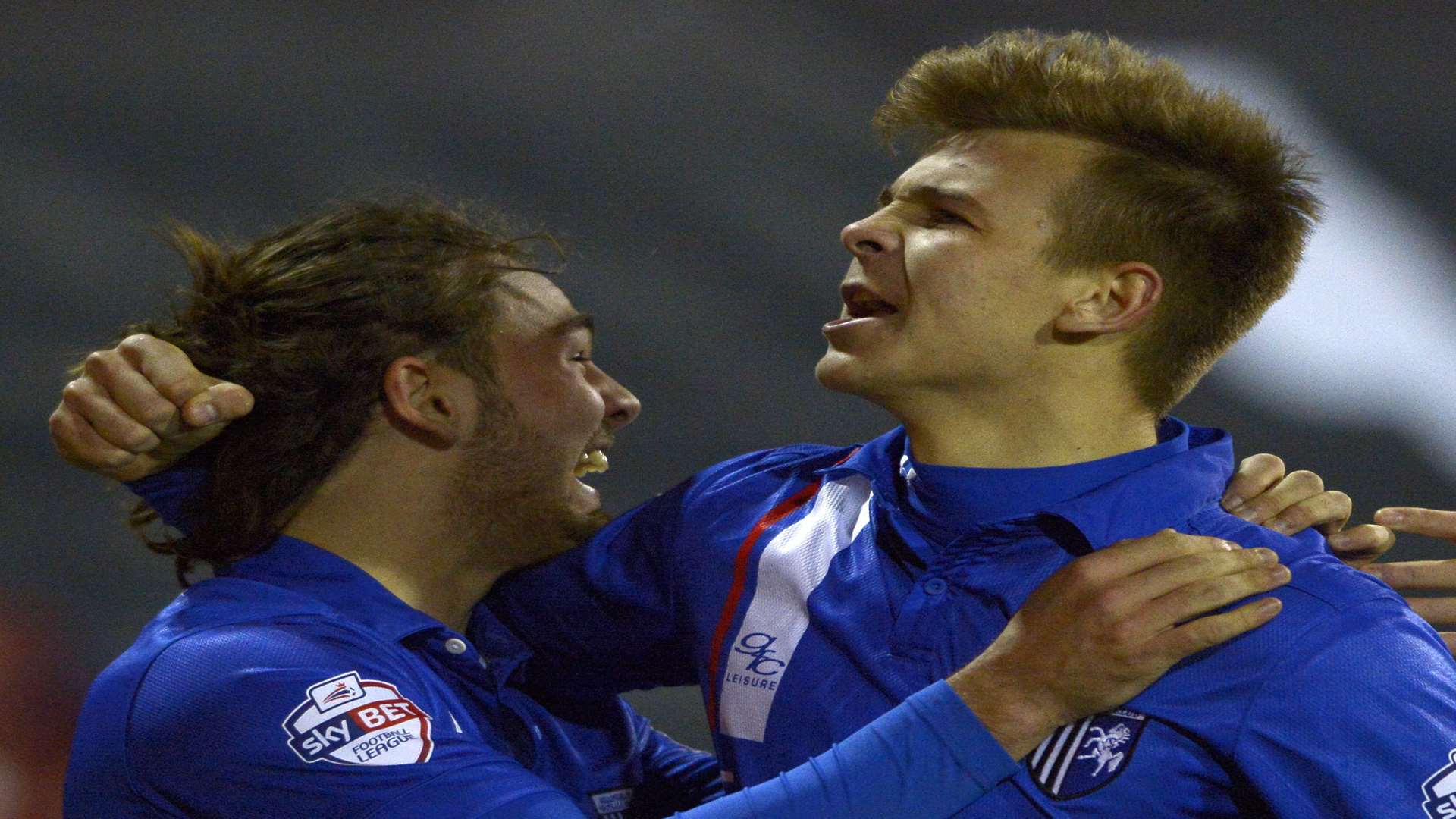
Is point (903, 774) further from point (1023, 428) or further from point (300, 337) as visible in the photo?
point (300, 337)

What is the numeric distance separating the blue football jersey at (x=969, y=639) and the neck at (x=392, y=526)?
0.49ft

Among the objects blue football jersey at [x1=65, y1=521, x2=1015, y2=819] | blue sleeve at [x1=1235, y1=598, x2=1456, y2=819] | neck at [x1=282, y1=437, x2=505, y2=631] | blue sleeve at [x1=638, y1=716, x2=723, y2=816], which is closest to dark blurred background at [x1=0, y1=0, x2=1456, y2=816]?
blue sleeve at [x1=638, y1=716, x2=723, y2=816]

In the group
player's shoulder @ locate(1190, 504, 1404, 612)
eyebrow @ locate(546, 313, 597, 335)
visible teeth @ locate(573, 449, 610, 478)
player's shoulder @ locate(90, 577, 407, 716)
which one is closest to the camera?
player's shoulder @ locate(1190, 504, 1404, 612)

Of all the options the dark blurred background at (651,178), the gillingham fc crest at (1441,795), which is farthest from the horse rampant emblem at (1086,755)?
the dark blurred background at (651,178)

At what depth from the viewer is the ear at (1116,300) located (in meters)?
1.84

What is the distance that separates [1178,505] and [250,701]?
3.40 feet

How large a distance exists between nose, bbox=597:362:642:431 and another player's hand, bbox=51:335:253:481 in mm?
559

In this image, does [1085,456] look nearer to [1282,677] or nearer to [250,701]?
[1282,677]

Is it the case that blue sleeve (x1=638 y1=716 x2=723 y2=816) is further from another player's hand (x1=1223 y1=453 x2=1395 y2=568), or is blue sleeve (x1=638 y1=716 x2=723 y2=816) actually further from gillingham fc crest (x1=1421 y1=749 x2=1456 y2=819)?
gillingham fc crest (x1=1421 y1=749 x2=1456 y2=819)

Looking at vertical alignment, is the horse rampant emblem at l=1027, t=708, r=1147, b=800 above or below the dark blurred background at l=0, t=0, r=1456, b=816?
below

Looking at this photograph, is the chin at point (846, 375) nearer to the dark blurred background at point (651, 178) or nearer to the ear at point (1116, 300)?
the ear at point (1116, 300)

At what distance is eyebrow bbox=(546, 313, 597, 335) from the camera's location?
214 centimetres

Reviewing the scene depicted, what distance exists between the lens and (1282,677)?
57.9 inches

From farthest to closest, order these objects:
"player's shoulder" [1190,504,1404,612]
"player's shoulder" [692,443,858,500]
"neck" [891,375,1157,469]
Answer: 1. "player's shoulder" [692,443,858,500]
2. "neck" [891,375,1157,469]
3. "player's shoulder" [1190,504,1404,612]
